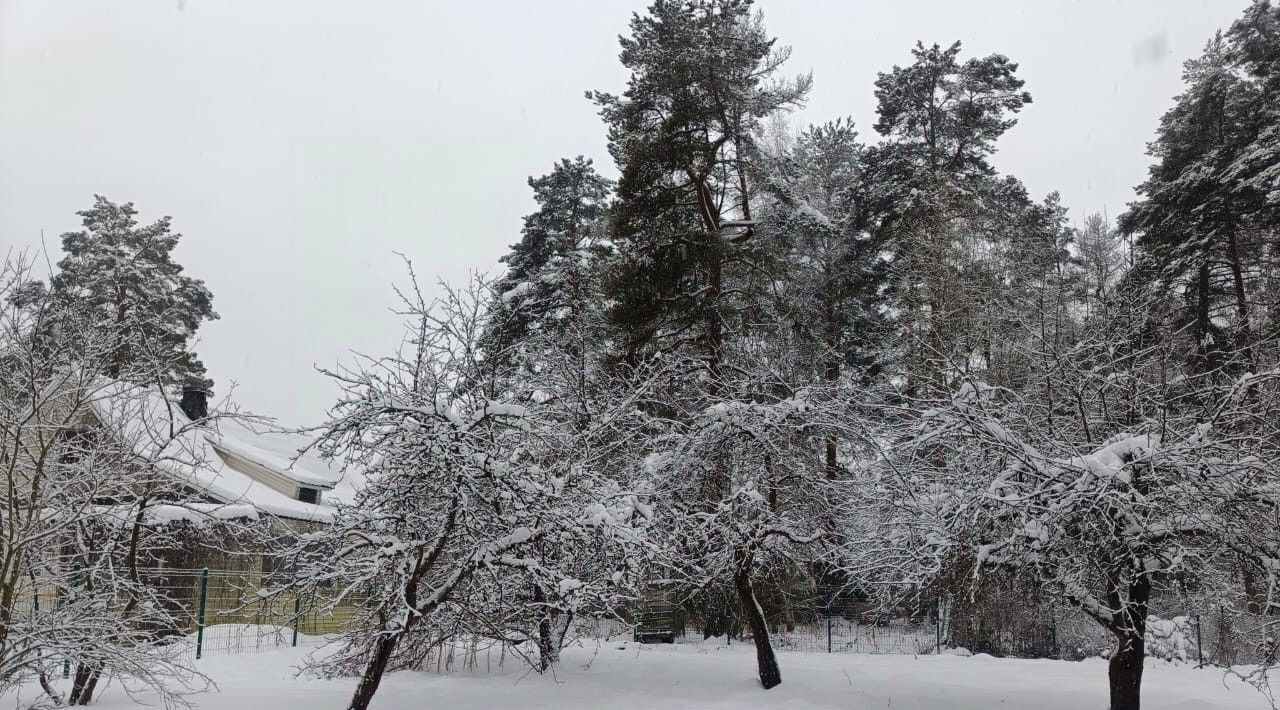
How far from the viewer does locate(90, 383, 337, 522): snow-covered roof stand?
8.27 meters

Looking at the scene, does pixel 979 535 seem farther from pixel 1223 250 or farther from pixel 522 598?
pixel 1223 250

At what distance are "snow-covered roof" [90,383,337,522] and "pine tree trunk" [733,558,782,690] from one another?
528 cm

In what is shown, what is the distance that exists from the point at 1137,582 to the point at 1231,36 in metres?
18.9

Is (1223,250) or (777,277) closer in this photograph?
(777,277)

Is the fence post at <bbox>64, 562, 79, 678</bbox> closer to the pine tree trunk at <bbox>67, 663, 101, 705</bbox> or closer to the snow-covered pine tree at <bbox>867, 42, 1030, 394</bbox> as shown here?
the pine tree trunk at <bbox>67, 663, 101, 705</bbox>

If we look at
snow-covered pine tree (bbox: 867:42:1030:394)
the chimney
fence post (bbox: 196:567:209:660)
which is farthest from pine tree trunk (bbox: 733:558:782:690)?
the chimney

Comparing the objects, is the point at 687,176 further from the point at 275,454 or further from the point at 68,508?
the point at 275,454

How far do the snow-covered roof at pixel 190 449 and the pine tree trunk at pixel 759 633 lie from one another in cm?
528

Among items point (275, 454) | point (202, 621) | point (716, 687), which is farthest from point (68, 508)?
point (275, 454)

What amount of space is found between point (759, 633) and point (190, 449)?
7.29m

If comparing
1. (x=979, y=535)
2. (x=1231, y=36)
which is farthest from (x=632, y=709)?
(x=1231, y=36)

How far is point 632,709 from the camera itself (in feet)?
30.9

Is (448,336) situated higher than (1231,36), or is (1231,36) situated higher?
(1231,36)

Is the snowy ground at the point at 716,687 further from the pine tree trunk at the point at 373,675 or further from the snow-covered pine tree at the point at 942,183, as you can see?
the snow-covered pine tree at the point at 942,183
